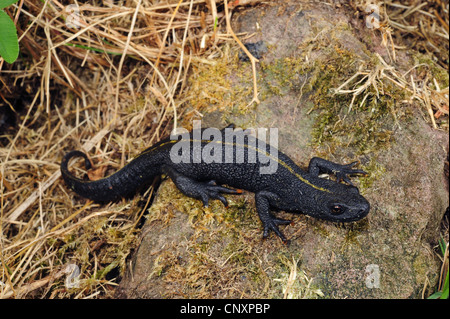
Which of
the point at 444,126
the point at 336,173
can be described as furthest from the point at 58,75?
the point at 444,126

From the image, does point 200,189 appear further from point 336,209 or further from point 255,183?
point 336,209

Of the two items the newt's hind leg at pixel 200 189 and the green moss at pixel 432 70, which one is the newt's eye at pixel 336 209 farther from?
the green moss at pixel 432 70

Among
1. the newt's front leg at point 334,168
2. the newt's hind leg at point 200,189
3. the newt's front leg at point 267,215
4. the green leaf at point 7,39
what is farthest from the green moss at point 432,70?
the green leaf at point 7,39

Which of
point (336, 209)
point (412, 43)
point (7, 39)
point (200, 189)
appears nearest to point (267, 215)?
point (336, 209)

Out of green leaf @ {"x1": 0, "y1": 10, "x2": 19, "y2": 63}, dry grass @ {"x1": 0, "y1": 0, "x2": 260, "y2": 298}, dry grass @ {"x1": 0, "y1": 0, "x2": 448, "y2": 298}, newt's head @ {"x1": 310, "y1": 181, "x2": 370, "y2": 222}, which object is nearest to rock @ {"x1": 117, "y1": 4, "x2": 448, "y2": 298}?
newt's head @ {"x1": 310, "y1": 181, "x2": 370, "y2": 222}

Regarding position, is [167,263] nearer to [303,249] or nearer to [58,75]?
[303,249]
